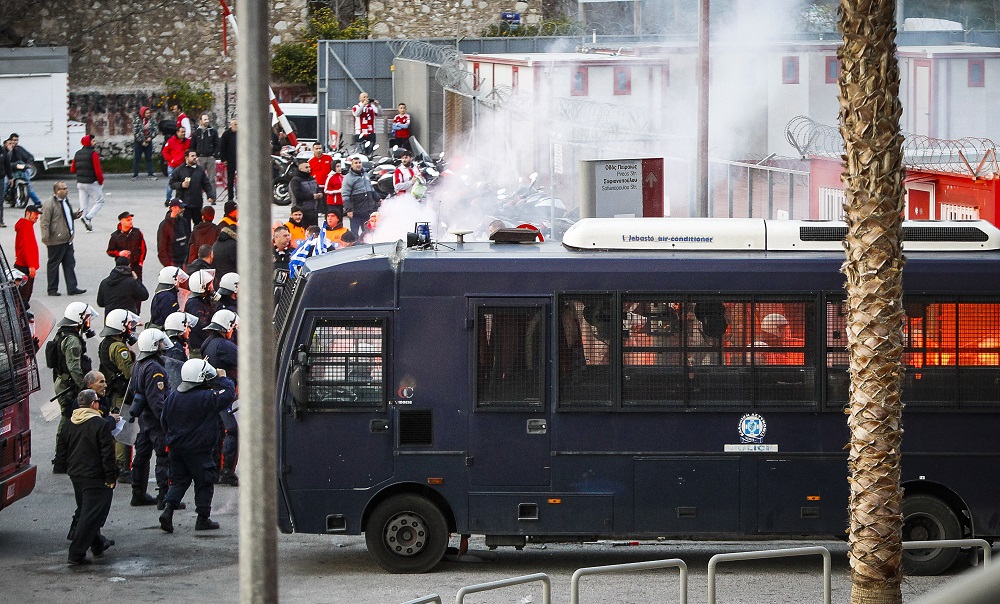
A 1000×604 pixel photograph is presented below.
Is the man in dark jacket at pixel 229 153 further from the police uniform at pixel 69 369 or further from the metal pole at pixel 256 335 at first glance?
the metal pole at pixel 256 335

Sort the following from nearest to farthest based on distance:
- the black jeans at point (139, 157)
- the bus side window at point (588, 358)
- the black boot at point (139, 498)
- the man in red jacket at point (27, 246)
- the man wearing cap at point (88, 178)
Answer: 1. the bus side window at point (588, 358)
2. the black boot at point (139, 498)
3. the man in red jacket at point (27, 246)
4. the man wearing cap at point (88, 178)
5. the black jeans at point (139, 157)

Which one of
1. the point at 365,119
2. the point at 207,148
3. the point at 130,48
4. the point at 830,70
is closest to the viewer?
the point at 830,70

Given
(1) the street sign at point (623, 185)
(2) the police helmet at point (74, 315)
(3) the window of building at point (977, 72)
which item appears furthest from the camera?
(3) the window of building at point (977, 72)

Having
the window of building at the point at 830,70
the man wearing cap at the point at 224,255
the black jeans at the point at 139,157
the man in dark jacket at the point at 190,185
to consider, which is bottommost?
the man wearing cap at the point at 224,255

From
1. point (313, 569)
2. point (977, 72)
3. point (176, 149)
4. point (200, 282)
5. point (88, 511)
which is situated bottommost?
point (313, 569)

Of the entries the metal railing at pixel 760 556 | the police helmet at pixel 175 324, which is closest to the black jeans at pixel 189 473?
the police helmet at pixel 175 324

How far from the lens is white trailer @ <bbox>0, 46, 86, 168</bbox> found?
115ft

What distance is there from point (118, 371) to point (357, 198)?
9101mm

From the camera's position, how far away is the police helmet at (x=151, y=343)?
1199cm

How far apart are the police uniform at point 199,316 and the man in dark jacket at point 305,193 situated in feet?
21.6

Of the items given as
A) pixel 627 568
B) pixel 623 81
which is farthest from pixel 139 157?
pixel 627 568

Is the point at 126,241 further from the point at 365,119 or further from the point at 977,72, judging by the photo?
the point at 977,72

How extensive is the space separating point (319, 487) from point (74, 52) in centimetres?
3203

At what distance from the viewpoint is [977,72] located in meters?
21.1
